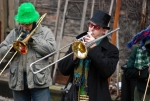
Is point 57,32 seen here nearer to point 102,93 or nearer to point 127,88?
point 127,88

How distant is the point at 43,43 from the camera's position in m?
4.54

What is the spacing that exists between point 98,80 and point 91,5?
3535 mm

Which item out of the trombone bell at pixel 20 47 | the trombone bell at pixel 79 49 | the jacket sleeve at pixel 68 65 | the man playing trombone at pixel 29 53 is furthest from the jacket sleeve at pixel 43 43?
the trombone bell at pixel 79 49

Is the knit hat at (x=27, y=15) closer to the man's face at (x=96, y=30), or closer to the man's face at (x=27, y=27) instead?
the man's face at (x=27, y=27)

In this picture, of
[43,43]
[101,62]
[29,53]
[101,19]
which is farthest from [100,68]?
[29,53]

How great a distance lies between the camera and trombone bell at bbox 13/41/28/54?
4.40 meters

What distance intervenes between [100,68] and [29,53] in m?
1.27

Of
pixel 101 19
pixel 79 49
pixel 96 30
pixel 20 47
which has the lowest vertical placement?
pixel 20 47

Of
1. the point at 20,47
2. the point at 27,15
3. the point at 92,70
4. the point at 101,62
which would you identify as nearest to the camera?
the point at 101,62

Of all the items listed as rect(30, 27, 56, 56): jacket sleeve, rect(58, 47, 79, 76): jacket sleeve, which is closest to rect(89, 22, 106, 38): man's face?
rect(58, 47, 79, 76): jacket sleeve

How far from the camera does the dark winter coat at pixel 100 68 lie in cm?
366

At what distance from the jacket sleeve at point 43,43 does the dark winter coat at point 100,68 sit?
70cm

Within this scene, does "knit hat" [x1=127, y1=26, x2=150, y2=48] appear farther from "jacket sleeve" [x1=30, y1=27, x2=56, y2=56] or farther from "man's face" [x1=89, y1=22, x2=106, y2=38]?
"jacket sleeve" [x1=30, y1=27, x2=56, y2=56]

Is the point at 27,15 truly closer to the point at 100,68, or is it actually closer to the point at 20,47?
the point at 20,47
